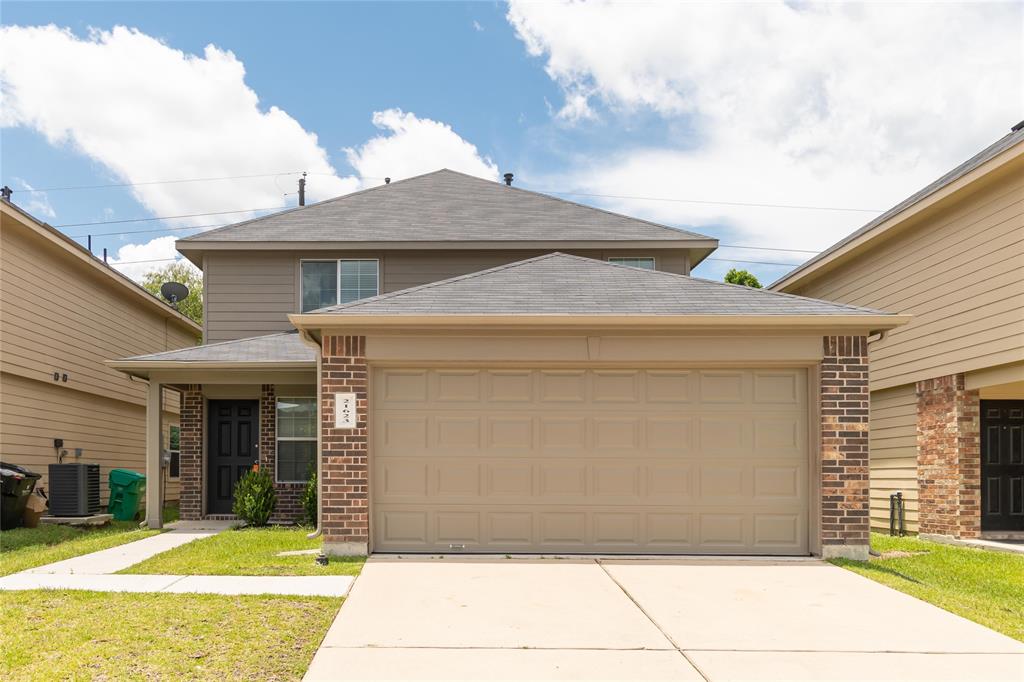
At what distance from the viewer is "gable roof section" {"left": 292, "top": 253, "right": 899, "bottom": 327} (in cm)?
936

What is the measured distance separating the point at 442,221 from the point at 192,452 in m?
6.54

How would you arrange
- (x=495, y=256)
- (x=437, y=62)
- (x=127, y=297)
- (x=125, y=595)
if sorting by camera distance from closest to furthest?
(x=125, y=595), (x=495, y=256), (x=437, y=62), (x=127, y=297)

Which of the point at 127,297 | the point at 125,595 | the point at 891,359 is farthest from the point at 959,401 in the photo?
the point at 127,297

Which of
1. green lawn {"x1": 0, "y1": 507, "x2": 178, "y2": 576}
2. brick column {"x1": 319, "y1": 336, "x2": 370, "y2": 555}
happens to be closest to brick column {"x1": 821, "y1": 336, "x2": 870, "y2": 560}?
brick column {"x1": 319, "y1": 336, "x2": 370, "y2": 555}

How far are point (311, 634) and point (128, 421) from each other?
49.7ft

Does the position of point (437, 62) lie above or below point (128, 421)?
above

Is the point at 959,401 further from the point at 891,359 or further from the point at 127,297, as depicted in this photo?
the point at 127,297

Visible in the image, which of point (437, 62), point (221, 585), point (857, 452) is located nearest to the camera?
point (221, 585)

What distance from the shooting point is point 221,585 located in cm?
780

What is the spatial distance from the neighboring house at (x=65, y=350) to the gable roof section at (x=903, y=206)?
14.4m

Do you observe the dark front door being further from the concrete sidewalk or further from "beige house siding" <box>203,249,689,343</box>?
"beige house siding" <box>203,249,689,343</box>

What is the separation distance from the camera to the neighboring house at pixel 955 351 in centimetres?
1116

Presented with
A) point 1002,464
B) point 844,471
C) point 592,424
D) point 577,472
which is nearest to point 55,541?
point 577,472

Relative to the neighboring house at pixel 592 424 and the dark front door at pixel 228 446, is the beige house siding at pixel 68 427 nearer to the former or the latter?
the dark front door at pixel 228 446
